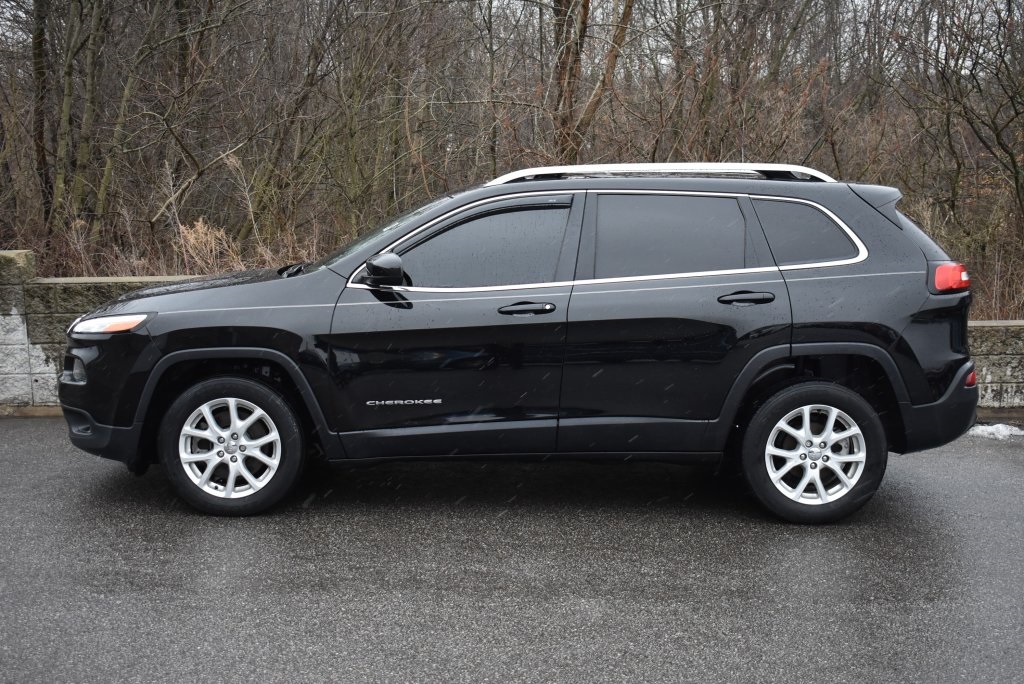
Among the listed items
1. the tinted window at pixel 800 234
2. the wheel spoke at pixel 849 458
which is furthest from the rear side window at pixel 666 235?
the wheel spoke at pixel 849 458

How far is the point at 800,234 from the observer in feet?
17.9

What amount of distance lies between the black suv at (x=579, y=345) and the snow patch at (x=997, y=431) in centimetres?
250

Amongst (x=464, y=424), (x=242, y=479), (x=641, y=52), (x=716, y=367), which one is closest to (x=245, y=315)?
(x=242, y=479)

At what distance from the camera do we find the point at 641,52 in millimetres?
11586

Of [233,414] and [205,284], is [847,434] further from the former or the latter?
[205,284]

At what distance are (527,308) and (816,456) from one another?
168 cm

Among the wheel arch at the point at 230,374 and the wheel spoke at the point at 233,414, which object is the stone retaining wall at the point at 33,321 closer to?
the wheel arch at the point at 230,374

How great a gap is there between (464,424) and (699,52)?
7461 mm

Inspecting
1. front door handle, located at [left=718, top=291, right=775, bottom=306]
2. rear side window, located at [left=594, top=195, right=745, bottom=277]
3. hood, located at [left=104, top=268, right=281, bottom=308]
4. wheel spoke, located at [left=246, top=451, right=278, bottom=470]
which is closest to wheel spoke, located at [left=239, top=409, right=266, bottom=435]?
wheel spoke, located at [left=246, top=451, right=278, bottom=470]

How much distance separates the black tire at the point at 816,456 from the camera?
538 centimetres

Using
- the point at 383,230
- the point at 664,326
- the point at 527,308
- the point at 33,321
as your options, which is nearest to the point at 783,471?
the point at 664,326

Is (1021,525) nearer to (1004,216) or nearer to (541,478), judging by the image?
(541,478)

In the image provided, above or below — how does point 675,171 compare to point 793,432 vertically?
above

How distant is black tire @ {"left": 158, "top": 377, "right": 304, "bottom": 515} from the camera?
213 inches
